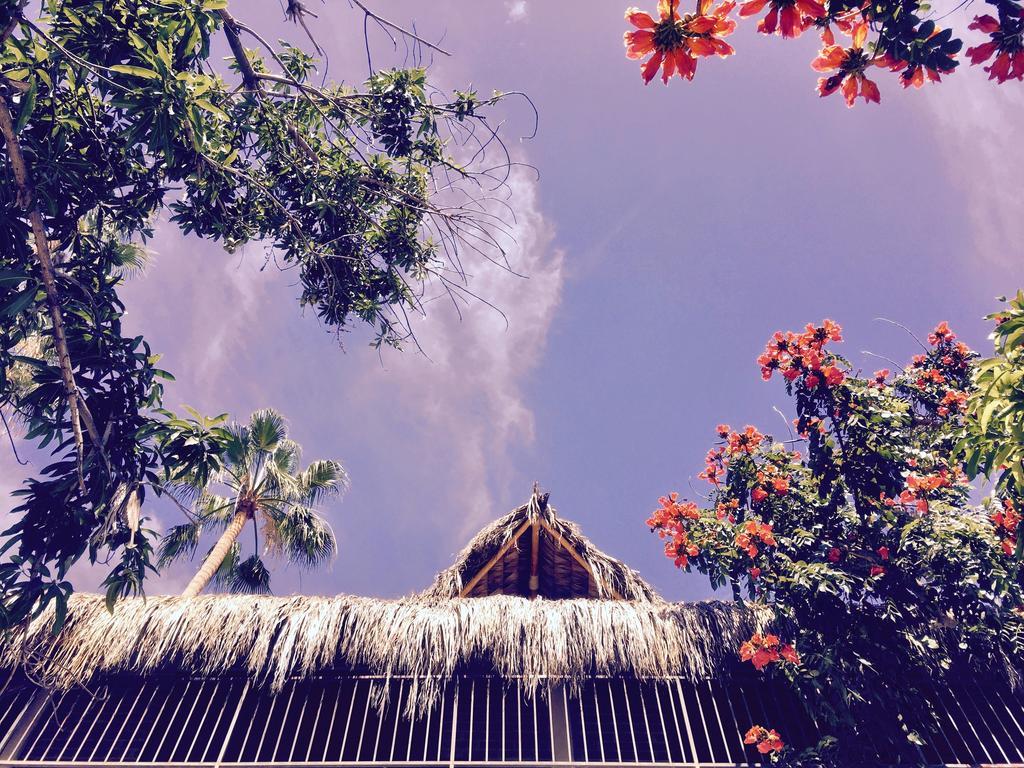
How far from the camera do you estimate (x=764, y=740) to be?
4012mm

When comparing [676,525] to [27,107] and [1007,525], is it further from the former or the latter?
[27,107]

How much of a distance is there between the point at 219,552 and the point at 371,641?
5.51 metres

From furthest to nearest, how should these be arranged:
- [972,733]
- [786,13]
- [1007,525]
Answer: [972,733] → [1007,525] → [786,13]

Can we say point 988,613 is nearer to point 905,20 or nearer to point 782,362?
point 782,362

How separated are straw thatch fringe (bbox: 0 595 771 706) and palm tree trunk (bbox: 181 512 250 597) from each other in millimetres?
3074

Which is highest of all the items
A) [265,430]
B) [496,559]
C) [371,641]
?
[265,430]

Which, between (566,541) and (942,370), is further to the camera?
(566,541)

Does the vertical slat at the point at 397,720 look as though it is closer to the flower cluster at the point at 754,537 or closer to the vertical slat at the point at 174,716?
the vertical slat at the point at 174,716

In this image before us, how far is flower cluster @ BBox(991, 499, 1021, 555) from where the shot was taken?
3.81m

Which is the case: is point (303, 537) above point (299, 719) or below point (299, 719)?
above

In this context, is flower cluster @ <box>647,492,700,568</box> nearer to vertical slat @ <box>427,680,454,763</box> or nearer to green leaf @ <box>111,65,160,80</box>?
vertical slat @ <box>427,680,454,763</box>

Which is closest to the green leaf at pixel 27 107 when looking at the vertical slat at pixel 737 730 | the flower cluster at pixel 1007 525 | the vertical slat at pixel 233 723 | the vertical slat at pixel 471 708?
the vertical slat at pixel 233 723

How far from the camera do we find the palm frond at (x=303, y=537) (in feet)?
32.8

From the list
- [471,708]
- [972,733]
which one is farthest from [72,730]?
[972,733]
